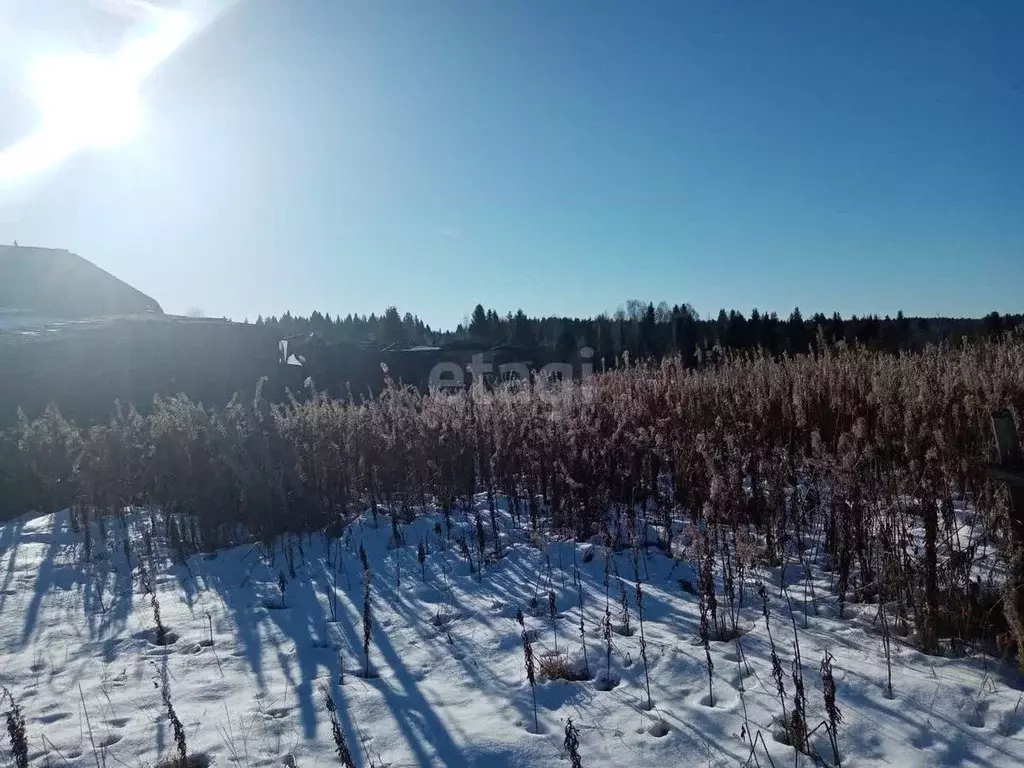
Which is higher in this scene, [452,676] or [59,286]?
[59,286]

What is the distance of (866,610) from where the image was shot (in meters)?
3.22

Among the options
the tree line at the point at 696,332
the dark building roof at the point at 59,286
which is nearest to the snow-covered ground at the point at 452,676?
the tree line at the point at 696,332

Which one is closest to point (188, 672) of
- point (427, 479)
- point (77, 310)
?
point (427, 479)

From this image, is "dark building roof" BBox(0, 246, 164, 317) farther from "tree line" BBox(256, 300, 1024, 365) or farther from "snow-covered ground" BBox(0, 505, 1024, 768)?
"snow-covered ground" BBox(0, 505, 1024, 768)

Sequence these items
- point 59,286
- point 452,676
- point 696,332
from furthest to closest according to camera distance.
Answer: point 696,332, point 59,286, point 452,676

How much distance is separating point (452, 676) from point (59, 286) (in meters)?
36.5

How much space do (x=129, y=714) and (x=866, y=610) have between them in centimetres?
366

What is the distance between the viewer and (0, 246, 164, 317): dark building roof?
96.3ft

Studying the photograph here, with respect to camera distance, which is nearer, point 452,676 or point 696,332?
point 452,676

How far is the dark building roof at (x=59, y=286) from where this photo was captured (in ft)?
96.3

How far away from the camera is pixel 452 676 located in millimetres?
3068

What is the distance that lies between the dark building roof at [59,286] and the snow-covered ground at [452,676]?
30028 millimetres

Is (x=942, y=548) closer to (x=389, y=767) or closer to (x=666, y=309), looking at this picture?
(x=389, y=767)

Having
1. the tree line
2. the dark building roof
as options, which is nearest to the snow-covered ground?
the tree line
